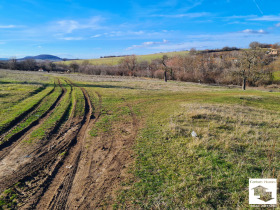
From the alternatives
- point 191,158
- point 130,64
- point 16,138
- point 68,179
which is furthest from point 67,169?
point 130,64

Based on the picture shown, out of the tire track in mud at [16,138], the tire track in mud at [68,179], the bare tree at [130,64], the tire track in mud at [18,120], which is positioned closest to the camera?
the tire track in mud at [68,179]

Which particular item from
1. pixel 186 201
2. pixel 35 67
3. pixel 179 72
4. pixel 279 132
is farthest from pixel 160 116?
pixel 35 67

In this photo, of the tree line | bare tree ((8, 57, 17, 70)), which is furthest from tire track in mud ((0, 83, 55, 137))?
bare tree ((8, 57, 17, 70))

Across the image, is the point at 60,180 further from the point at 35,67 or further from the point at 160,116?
the point at 35,67

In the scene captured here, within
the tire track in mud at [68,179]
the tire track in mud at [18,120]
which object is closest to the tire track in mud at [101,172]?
the tire track in mud at [68,179]

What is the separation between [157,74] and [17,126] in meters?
64.8

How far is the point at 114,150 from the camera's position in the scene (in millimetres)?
7727

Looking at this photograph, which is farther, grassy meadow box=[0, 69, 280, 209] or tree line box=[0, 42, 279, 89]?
tree line box=[0, 42, 279, 89]

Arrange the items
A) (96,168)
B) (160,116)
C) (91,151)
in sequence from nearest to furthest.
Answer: (96,168), (91,151), (160,116)

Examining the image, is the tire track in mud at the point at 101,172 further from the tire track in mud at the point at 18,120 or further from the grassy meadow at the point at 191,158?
the tire track in mud at the point at 18,120

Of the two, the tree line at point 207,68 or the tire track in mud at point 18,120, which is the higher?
the tree line at point 207,68

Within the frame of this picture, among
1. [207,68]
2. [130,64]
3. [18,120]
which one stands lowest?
[18,120]

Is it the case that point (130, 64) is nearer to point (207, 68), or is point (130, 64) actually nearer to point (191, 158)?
point (207, 68)

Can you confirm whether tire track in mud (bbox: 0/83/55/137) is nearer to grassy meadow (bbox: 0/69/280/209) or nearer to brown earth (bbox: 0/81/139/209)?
grassy meadow (bbox: 0/69/280/209)
